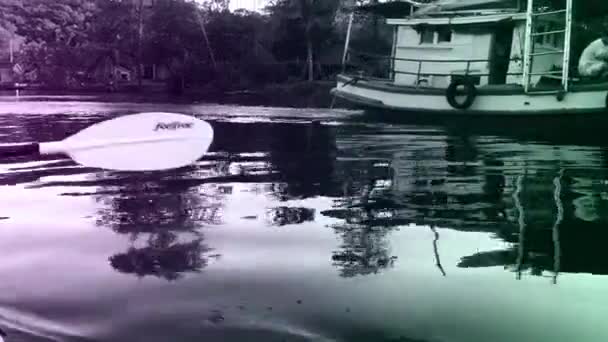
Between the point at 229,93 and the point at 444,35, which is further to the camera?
the point at 229,93

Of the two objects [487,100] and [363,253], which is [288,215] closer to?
[363,253]

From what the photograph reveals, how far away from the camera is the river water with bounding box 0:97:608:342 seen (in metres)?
3.16

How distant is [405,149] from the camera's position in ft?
36.2

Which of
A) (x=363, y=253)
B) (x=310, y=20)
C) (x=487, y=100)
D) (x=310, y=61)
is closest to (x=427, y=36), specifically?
(x=487, y=100)

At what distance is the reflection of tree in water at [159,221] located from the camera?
163 inches

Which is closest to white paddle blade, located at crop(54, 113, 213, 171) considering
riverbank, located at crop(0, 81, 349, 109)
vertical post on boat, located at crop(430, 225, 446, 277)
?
vertical post on boat, located at crop(430, 225, 446, 277)

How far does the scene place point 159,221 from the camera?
5.38 metres

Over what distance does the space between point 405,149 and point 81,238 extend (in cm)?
706

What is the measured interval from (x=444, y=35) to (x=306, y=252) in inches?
509

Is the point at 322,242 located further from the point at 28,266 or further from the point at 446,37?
the point at 446,37

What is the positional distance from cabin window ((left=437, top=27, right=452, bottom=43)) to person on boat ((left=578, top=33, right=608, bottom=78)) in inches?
136

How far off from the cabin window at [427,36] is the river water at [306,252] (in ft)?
26.9

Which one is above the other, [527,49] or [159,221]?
[527,49]

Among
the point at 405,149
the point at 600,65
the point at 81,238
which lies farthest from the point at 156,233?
the point at 600,65
